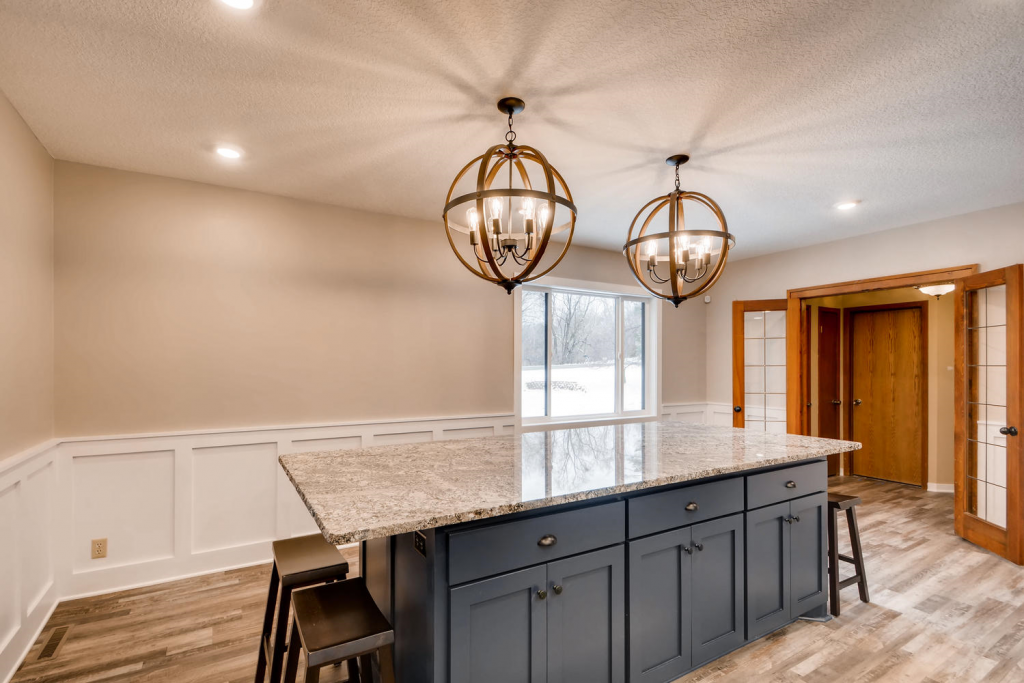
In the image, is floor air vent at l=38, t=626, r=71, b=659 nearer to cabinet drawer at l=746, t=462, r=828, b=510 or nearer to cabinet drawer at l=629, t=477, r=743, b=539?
cabinet drawer at l=629, t=477, r=743, b=539

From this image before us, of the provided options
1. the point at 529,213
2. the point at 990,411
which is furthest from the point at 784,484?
the point at 990,411

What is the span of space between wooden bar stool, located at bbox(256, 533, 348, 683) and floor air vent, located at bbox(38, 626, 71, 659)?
1.20 m

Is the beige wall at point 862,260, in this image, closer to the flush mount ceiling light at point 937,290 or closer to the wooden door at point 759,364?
the wooden door at point 759,364

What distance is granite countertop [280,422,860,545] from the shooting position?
141 cm

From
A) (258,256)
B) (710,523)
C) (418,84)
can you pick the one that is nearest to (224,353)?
(258,256)

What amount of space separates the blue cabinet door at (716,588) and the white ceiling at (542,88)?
6.20ft

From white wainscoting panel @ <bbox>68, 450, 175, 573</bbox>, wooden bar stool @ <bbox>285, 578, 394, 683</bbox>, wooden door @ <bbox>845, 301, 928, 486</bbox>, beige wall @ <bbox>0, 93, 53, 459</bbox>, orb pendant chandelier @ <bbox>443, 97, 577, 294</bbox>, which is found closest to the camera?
wooden bar stool @ <bbox>285, 578, 394, 683</bbox>

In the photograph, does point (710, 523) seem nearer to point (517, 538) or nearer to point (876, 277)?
point (517, 538)

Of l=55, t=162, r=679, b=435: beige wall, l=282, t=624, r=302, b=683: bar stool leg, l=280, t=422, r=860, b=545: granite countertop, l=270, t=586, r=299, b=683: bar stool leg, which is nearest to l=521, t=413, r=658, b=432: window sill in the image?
l=55, t=162, r=679, b=435: beige wall

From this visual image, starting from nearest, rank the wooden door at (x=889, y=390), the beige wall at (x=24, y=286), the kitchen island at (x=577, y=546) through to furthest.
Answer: the kitchen island at (x=577, y=546)
the beige wall at (x=24, y=286)
the wooden door at (x=889, y=390)

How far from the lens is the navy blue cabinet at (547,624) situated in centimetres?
155

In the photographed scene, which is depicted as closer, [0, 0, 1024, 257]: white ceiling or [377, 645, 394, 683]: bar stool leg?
[377, 645, 394, 683]: bar stool leg

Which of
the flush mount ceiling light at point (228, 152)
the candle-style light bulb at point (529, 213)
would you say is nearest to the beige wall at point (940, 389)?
the candle-style light bulb at point (529, 213)

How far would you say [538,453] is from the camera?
2.35 m
